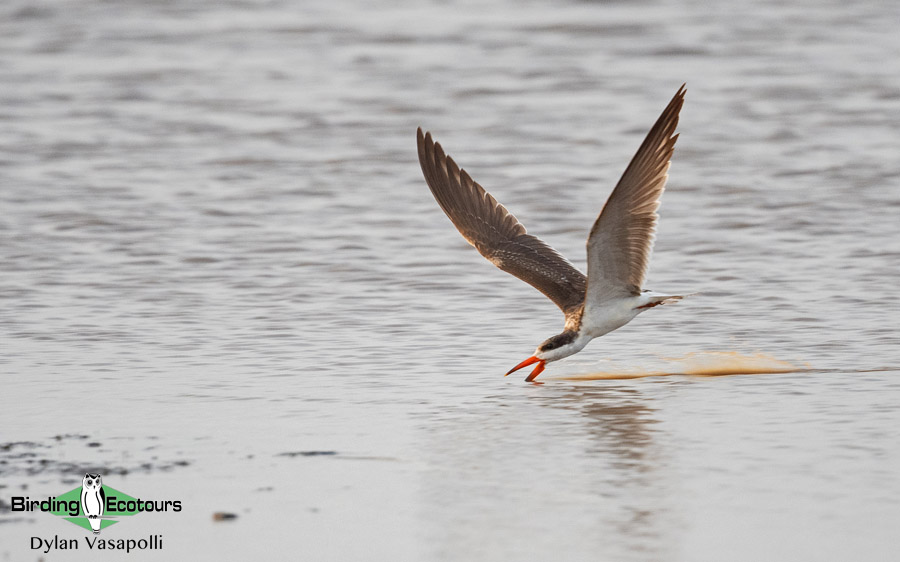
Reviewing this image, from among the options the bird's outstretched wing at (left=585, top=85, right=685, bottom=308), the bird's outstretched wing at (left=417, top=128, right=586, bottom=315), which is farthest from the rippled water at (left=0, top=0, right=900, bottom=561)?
the bird's outstretched wing at (left=585, top=85, right=685, bottom=308)

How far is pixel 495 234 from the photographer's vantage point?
28.0 ft

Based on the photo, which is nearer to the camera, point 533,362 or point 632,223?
point 632,223

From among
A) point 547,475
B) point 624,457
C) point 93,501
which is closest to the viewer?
point 93,501

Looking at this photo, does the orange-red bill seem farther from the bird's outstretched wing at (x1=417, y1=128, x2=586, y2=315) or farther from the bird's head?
the bird's outstretched wing at (x1=417, y1=128, x2=586, y2=315)

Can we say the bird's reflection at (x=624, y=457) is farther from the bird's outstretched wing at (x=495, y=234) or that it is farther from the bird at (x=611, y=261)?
the bird's outstretched wing at (x=495, y=234)

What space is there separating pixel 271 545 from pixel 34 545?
0.84 metres

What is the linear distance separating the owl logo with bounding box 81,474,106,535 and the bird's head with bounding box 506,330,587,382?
8.29ft

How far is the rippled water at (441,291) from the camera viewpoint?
201 inches

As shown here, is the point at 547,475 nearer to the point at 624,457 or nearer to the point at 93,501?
the point at 624,457

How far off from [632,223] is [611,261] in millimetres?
221

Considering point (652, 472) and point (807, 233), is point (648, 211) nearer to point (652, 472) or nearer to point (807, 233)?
point (652, 472)

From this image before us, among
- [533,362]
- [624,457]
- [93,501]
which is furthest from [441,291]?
[93,501]

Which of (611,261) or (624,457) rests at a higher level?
(611,261)

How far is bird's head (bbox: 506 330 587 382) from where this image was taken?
282 inches
